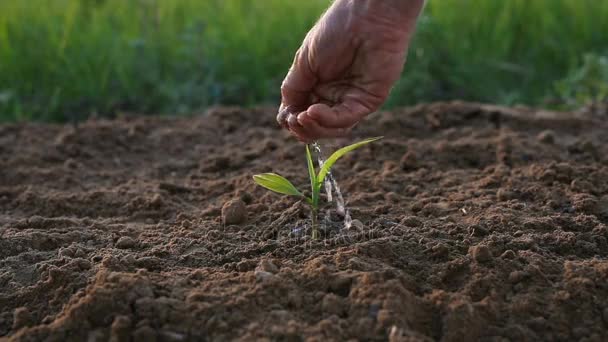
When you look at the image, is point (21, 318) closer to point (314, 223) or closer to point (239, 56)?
point (314, 223)

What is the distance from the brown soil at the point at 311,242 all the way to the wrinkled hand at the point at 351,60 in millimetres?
374

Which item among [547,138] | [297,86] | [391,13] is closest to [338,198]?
[297,86]

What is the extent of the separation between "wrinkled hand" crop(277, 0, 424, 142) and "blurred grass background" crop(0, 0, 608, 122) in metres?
2.27

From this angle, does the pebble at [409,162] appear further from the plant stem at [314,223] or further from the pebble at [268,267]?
the pebble at [268,267]

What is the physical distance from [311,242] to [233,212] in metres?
0.36

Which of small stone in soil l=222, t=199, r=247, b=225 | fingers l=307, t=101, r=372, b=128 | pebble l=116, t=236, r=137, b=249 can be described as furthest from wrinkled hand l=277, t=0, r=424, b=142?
pebble l=116, t=236, r=137, b=249

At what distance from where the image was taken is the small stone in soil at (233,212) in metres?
2.60

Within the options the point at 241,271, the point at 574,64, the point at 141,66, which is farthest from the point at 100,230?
the point at 574,64

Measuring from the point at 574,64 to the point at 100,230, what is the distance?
3.33m

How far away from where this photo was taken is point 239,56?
4.98 meters

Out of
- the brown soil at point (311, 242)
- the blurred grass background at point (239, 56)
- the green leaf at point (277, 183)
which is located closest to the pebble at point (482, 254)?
the brown soil at point (311, 242)

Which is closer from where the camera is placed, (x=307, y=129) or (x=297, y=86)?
(x=307, y=129)

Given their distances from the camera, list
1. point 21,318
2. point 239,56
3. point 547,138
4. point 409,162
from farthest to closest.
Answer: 1. point 239,56
2. point 547,138
3. point 409,162
4. point 21,318

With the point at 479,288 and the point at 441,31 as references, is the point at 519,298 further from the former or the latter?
the point at 441,31
